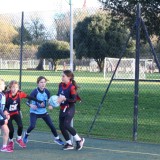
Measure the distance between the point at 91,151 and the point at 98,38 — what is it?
16466 mm

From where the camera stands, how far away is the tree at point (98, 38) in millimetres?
27956

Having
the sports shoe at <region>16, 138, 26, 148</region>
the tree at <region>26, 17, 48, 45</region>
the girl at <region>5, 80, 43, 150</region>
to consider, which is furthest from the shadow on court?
the tree at <region>26, 17, 48, 45</region>

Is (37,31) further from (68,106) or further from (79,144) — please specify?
(79,144)

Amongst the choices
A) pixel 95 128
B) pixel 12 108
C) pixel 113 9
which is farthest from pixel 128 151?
pixel 113 9

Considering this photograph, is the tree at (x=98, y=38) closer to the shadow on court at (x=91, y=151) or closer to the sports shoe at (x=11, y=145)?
the shadow on court at (x=91, y=151)

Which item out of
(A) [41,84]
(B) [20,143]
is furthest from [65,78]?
(B) [20,143]

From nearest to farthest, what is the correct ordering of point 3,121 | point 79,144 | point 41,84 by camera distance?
point 3,121
point 79,144
point 41,84

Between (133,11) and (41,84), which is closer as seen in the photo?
(41,84)

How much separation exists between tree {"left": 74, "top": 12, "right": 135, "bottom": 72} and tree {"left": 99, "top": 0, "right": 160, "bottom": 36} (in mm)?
4309

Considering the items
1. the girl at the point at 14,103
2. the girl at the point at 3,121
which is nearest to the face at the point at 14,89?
the girl at the point at 14,103

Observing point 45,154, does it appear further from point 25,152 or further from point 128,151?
point 128,151

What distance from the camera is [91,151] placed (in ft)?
35.2

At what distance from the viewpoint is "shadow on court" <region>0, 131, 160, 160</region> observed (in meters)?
10.1

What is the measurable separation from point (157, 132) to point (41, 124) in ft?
10.7
